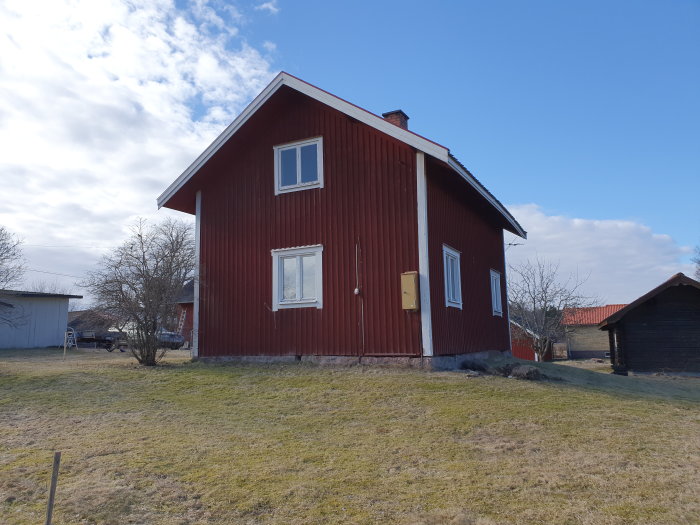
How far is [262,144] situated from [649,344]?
18520mm

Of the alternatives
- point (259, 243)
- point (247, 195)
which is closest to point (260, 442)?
point (259, 243)

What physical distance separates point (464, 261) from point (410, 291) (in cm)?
419

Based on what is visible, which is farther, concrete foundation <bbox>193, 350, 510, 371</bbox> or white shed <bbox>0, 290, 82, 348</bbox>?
white shed <bbox>0, 290, 82, 348</bbox>

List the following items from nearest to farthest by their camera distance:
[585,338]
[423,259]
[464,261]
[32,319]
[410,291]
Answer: [410,291] < [423,259] < [464,261] < [32,319] < [585,338]

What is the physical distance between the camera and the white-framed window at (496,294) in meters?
19.2

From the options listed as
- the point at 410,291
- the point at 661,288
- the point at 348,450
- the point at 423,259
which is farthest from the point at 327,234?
the point at 661,288

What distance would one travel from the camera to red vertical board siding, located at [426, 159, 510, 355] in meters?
13.4

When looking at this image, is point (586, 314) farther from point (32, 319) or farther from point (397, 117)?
point (32, 319)

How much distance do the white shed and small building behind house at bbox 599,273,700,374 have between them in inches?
1046

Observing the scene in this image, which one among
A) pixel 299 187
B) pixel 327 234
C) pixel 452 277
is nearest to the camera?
pixel 327 234

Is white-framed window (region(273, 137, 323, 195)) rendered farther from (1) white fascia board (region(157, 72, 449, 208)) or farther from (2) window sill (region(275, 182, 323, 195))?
(1) white fascia board (region(157, 72, 449, 208))

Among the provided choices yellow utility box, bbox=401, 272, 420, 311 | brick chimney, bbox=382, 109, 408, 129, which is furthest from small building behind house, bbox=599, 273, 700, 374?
yellow utility box, bbox=401, 272, 420, 311

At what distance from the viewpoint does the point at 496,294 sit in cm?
1988

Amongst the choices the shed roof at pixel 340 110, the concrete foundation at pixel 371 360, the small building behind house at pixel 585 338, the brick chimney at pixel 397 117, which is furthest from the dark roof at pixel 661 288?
the small building behind house at pixel 585 338
